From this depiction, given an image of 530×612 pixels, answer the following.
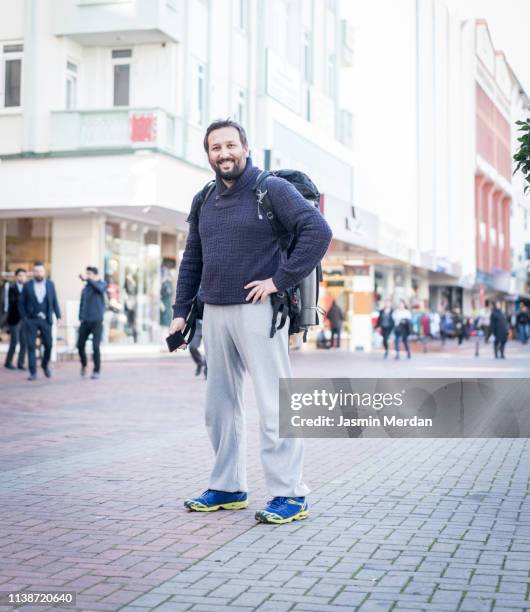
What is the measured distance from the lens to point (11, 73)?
82.6 ft

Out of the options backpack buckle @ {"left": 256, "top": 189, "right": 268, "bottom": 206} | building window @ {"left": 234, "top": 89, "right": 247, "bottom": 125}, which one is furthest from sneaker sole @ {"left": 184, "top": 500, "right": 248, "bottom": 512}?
building window @ {"left": 234, "top": 89, "right": 247, "bottom": 125}

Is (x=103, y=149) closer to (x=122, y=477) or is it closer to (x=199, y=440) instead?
(x=199, y=440)

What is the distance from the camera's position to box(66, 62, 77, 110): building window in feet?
85.4

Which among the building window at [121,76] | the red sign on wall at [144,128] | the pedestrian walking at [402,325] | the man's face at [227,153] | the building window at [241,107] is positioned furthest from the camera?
the building window at [241,107]

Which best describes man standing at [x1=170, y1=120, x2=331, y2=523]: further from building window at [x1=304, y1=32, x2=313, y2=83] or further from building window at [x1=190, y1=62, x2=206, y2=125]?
building window at [x1=304, y1=32, x2=313, y2=83]

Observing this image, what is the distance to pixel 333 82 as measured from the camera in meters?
39.1

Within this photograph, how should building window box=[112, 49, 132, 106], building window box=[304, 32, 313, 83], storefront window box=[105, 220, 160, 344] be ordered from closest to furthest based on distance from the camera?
building window box=[112, 49, 132, 106] < storefront window box=[105, 220, 160, 344] < building window box=[304, 32, 313, 83]

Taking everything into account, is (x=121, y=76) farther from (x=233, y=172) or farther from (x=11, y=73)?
(x=233, y=172)

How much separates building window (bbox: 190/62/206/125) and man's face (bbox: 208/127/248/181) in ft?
72.9

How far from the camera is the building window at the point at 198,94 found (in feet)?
89.5

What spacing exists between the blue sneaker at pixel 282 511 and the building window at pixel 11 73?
853 inches

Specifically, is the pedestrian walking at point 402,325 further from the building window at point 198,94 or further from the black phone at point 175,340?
the black phone at point 175,340

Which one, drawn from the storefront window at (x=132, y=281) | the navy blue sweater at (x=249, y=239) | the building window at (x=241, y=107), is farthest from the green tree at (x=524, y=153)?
the building window at (x=241, y=107)

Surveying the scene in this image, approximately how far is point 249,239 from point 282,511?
4.52 ft
